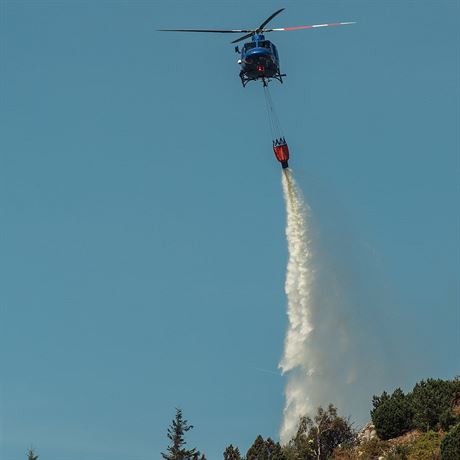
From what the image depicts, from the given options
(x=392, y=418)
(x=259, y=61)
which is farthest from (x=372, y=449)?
(x=259, y=61)

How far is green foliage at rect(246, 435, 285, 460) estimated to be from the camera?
88188 millimetres

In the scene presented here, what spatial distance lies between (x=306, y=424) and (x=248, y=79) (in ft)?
81.9

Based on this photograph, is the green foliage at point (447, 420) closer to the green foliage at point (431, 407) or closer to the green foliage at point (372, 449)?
the green foliage at point (431, 407)

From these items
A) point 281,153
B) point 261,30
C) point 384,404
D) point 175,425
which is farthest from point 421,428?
point 261,30

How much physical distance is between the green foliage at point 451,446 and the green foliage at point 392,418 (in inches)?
467

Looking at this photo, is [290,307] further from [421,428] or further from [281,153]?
[421,428]

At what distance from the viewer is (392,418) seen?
88125mm

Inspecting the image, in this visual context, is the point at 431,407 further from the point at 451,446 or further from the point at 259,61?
the point at 259,61

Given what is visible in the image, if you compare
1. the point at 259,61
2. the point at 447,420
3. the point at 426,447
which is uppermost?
the point at 259,61

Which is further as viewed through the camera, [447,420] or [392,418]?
[392,418]

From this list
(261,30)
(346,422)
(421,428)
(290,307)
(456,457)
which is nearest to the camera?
(456,457)

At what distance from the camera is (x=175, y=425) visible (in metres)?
92.2

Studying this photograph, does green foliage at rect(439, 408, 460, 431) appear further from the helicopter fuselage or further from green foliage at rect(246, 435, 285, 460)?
the helicopter fuselage

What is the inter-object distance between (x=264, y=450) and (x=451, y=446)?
17870mm
